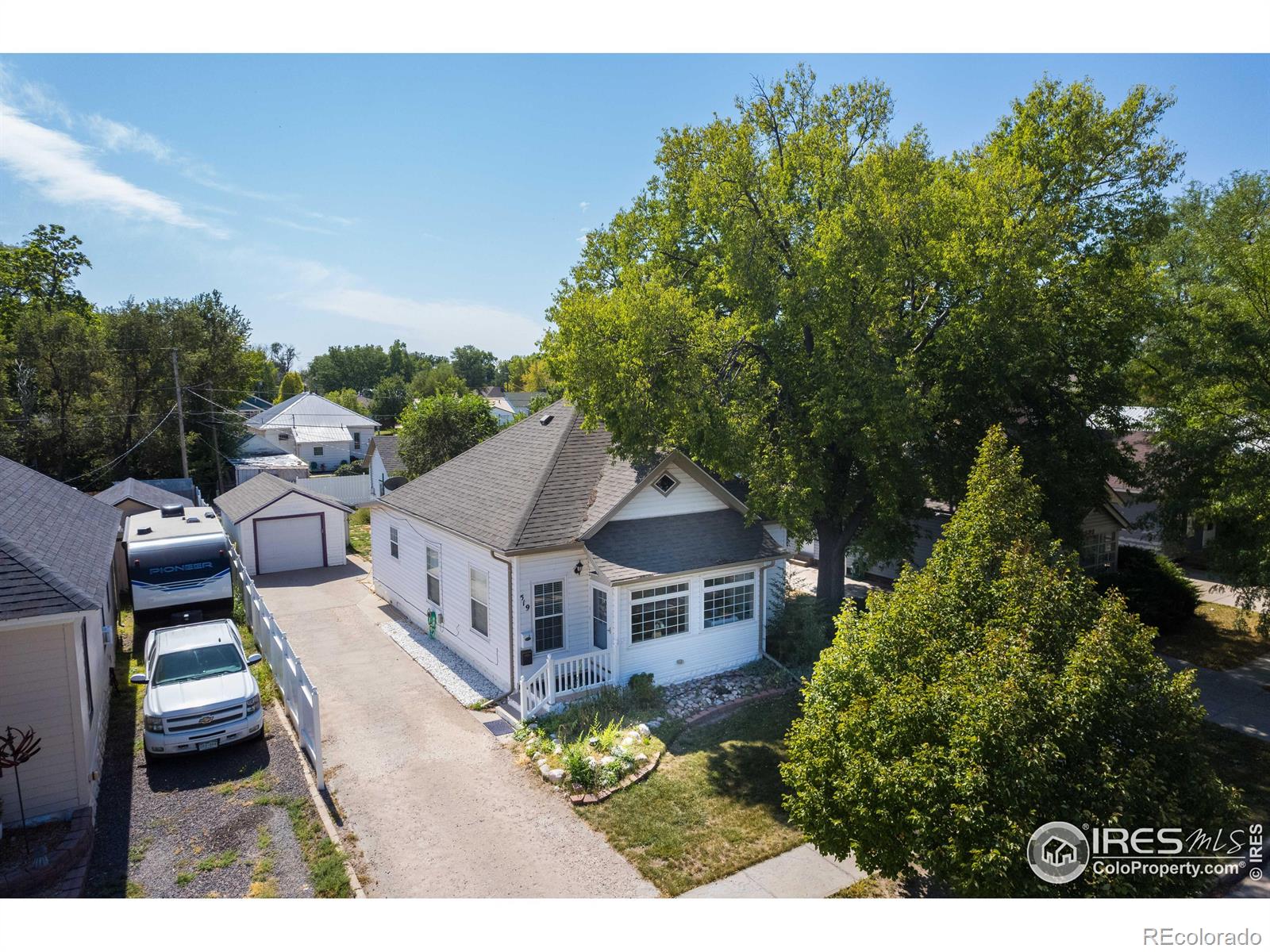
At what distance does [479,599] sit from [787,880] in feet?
28.5

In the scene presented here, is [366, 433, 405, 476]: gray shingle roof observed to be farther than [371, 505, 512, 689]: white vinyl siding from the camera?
Yes

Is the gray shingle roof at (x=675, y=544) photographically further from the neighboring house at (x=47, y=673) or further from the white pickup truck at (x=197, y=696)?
the neighboring house at (x=47, y=673)

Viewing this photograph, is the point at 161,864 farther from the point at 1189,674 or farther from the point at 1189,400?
the point at 1189,400

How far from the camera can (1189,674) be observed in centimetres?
610

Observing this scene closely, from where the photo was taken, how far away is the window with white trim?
14781 millimetres

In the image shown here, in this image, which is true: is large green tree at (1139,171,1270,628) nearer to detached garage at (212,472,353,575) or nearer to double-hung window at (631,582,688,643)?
double-hung window at (631,582,688,643)

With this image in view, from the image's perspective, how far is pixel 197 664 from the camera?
469 inches

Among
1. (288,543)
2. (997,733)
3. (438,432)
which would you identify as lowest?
(288,543)

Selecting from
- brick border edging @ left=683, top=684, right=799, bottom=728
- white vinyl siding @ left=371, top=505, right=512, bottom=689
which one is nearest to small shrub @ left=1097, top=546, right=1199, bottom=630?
brick border edging @ left=683, top=684, right=799, bottom=728

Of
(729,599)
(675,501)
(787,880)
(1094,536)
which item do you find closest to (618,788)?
(787,880)

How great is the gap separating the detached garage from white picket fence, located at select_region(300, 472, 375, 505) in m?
11.7

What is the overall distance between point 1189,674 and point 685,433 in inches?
347

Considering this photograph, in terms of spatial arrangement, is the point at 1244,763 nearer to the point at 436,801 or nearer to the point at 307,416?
the point at 436,801

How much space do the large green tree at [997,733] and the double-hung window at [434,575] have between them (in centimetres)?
1137
